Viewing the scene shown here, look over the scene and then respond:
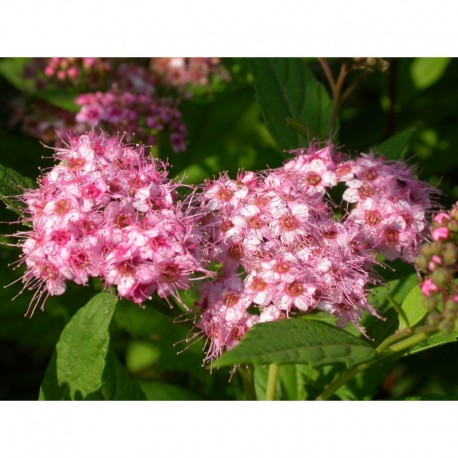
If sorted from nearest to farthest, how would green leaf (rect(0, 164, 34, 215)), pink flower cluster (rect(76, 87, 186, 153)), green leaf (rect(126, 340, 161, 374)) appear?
green leaf (rect(0, 164, 34, 215)) < pink flower cluster (rect(76, 87, 186, 153)) < green leaf (rect(126, 340, 161, 374))

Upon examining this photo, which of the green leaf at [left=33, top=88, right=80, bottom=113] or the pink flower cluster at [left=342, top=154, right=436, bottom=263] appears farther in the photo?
the green leaf at [left=33, top=88, right=80, bottom=113]

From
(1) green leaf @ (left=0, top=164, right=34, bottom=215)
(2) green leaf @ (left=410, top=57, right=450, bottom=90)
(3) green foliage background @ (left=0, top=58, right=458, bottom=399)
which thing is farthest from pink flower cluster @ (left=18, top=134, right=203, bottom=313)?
(2) green leaf @ (left=410, top=57, right=450, bottom=90)

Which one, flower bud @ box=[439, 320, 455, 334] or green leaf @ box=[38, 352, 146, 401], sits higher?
flower bud @ box=[439, 320, 455, 334]

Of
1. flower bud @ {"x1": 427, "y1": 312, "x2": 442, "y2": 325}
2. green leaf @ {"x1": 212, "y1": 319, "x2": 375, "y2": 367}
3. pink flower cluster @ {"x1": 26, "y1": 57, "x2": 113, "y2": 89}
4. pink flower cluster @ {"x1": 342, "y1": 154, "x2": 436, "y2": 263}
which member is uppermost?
pink flower cluster @ {"x1": 26, "y1": 57, "x2": 113, "y2": 89}

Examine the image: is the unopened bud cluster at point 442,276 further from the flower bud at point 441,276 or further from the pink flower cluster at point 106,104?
the pink flower cluster at point 106,104

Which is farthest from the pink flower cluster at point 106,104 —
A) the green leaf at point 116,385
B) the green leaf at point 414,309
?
the green leaf at point 414,309

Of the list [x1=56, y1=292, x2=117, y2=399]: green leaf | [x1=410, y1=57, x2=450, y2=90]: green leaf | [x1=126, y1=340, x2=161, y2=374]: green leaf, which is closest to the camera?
[x1=56, y1=292, x2=117, y2=399]: green leaf

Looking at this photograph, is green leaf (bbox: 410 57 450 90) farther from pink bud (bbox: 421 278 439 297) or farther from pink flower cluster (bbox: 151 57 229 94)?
pink bud (bbox: 421 278 439 297)

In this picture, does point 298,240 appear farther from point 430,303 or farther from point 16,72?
point 16,72
